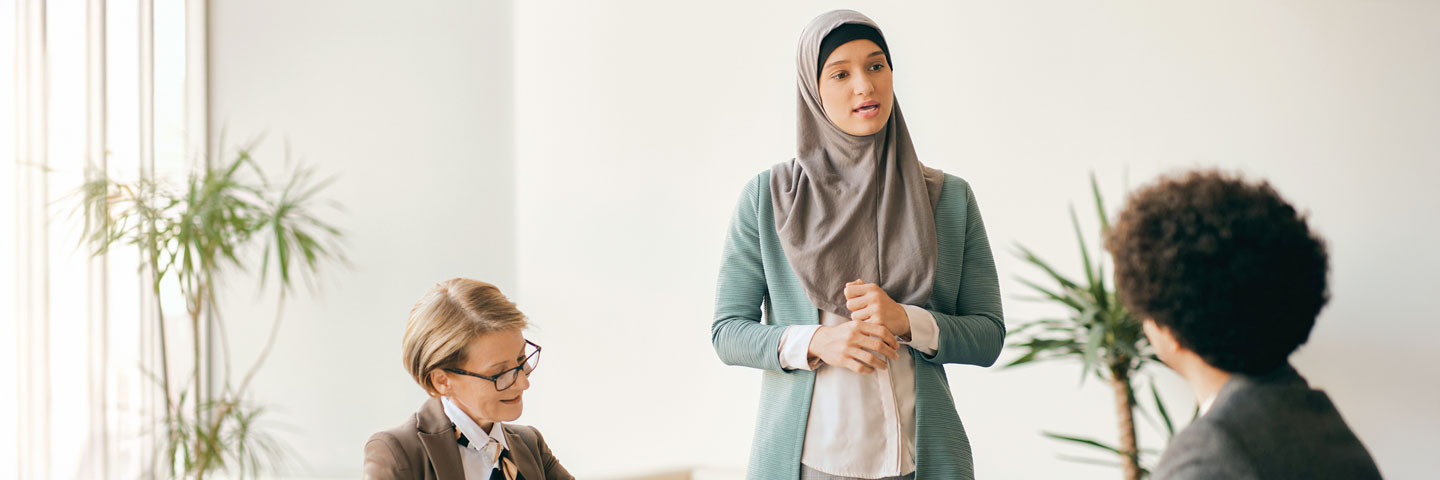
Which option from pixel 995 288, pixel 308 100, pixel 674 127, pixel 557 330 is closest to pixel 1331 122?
pixel 995 288

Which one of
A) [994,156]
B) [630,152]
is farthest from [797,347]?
[630,152]

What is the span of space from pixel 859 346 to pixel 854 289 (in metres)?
0.10

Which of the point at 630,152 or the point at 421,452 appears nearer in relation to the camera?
the point at 421,452

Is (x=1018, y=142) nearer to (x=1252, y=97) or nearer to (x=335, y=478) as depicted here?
(x=1252, y=97)

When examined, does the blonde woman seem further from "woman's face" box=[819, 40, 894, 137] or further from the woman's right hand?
"woman's face" box=[819, 40, 894, 137]

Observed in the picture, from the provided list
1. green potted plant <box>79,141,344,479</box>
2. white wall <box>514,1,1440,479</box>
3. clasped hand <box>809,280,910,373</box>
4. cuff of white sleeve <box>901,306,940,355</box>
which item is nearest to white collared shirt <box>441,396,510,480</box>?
clasped hand <box>809,280,910,373</box>

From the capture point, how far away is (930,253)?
1.81m

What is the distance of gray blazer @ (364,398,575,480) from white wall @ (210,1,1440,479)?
193 cm

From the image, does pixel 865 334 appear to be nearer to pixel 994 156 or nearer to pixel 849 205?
pixel 849 205

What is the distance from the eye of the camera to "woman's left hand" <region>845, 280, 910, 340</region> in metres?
1.71

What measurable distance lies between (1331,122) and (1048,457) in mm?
1230

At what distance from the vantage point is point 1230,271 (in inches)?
41.6

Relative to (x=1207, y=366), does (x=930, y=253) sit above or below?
above

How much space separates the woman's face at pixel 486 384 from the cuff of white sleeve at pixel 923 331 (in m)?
0.64
